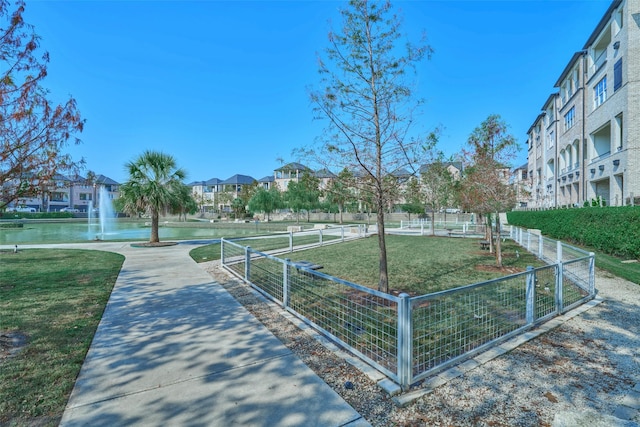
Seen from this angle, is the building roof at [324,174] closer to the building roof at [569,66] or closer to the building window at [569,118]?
the building roof at [569,66]

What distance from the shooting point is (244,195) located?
2557 inches

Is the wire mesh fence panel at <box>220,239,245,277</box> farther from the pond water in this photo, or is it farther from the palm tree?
the pond water

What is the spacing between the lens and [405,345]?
337cm

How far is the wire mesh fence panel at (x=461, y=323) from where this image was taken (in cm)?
395

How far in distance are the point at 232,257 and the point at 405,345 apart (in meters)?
9.00

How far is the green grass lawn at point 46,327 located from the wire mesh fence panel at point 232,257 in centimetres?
316

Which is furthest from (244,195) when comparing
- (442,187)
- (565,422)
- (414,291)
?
(565,422)

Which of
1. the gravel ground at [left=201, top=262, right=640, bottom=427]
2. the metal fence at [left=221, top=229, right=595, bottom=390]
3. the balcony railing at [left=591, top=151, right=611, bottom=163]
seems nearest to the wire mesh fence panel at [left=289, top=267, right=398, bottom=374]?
the metal fence at [left=221, top=229, right=595, bottom=390]

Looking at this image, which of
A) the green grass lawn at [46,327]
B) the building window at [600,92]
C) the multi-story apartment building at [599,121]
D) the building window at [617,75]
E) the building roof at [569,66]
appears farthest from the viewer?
the building roof at [569,66]

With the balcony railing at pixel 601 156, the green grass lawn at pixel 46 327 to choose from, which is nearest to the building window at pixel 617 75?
the balcony railing at pixel 601 156

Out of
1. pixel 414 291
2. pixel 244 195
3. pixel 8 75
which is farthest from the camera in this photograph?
pixel 244 195

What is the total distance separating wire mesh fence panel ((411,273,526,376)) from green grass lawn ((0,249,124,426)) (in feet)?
12.3

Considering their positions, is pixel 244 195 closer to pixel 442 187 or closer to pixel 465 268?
pixel 442 187

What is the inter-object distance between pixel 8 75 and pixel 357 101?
532cm
